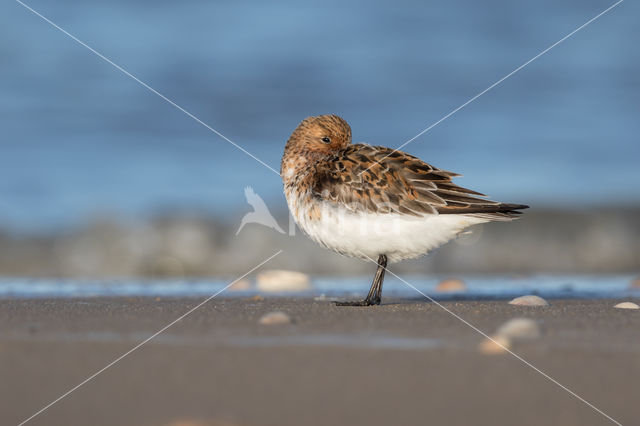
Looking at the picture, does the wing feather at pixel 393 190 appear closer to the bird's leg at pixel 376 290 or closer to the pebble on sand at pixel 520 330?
the bird's leg at pixel 376 290

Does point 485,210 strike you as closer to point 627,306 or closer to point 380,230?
point 380,230

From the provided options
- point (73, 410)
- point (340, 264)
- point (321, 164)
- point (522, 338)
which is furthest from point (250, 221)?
point (73, 410)

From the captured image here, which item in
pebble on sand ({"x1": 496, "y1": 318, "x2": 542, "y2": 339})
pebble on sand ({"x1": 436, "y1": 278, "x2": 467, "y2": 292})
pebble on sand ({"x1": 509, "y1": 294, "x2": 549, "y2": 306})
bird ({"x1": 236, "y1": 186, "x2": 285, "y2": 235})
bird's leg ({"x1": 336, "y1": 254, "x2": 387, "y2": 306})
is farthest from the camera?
bird ({"x1": 236, "y1": 186, "x2": 285, "y2": 235})

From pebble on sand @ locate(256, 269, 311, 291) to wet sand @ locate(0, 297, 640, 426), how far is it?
83.4 inches

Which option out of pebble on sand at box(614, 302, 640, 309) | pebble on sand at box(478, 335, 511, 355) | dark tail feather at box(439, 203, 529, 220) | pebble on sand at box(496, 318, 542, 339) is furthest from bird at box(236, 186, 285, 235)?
pebble on sand at box(478, 335, 511, 355)

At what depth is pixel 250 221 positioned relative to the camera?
1137 centimetres

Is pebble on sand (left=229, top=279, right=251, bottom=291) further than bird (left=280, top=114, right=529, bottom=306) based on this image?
Yes

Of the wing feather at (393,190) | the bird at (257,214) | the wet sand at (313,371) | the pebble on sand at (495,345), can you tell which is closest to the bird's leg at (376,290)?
the wing feather at (393,190)

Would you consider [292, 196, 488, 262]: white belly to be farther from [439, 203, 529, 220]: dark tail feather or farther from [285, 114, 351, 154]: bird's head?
[285, 114, 351, 154]: bird's head

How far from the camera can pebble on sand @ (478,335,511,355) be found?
333cm

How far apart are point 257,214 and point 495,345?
8.69 meters

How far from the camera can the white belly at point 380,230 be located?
5.04m

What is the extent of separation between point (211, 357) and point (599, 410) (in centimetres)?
152

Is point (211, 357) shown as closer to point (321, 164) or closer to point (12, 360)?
point (12, 360)
